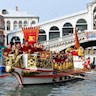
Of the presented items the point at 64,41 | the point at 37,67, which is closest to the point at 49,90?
the point at 37,67

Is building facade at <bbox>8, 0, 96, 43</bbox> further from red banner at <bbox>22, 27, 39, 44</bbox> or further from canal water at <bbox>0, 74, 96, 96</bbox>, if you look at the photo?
red banner at <bbox>22, 27, 39, 44</bbox>

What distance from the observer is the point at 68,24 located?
192ft

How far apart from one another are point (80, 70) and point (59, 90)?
7.50 meters

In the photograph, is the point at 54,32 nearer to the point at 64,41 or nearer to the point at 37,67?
the point at 64,41

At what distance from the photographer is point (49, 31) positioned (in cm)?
5903

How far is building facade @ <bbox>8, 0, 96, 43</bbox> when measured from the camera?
56906mm

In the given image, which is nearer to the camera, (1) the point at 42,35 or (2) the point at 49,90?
(2) the point at 49,90

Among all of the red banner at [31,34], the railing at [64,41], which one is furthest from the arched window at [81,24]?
the red banner at [31,34]

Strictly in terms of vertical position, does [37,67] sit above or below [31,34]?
below

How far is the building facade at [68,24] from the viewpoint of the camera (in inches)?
2240

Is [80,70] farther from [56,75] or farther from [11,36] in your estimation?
[11,36]

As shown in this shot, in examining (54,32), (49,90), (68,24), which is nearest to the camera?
(49,90)

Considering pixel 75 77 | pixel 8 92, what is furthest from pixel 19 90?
pixel 75 77

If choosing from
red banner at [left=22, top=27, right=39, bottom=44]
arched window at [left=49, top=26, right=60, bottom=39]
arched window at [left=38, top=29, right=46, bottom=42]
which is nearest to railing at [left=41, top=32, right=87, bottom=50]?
arched window at [left=49, top=26, right=60, bottom=39]
